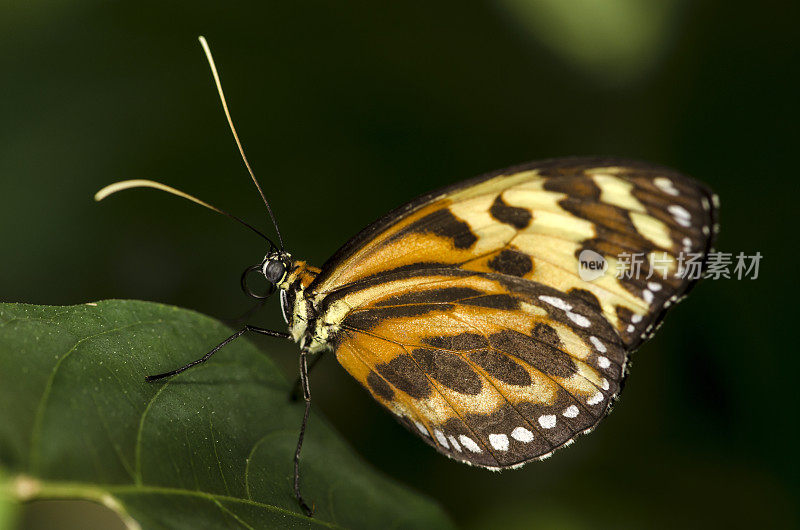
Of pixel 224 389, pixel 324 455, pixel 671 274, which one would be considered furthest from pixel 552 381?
pixel 224 389

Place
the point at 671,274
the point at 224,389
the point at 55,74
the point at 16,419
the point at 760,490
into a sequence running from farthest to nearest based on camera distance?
1. the point at 55,74
2. the point at 760,490
3. the point at 671,274
4. the point at 224,389
5. the point at 16,419

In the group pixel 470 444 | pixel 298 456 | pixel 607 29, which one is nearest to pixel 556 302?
pixel 470 444

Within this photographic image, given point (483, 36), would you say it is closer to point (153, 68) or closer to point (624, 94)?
point (624, 94)

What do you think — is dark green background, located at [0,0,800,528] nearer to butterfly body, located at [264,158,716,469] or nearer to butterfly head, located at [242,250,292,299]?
butterfly body, located at [264,158,716,469]

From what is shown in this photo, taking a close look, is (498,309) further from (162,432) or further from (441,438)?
(162,432)

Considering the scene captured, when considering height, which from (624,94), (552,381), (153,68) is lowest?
(552,381)

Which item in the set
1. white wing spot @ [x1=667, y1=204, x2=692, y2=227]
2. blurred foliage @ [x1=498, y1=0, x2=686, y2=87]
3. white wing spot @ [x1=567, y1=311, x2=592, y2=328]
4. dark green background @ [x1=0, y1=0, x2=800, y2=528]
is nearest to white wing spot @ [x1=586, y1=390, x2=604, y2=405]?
white wing spot @ [x1=567, y1=311, x2=592, y2=328]
